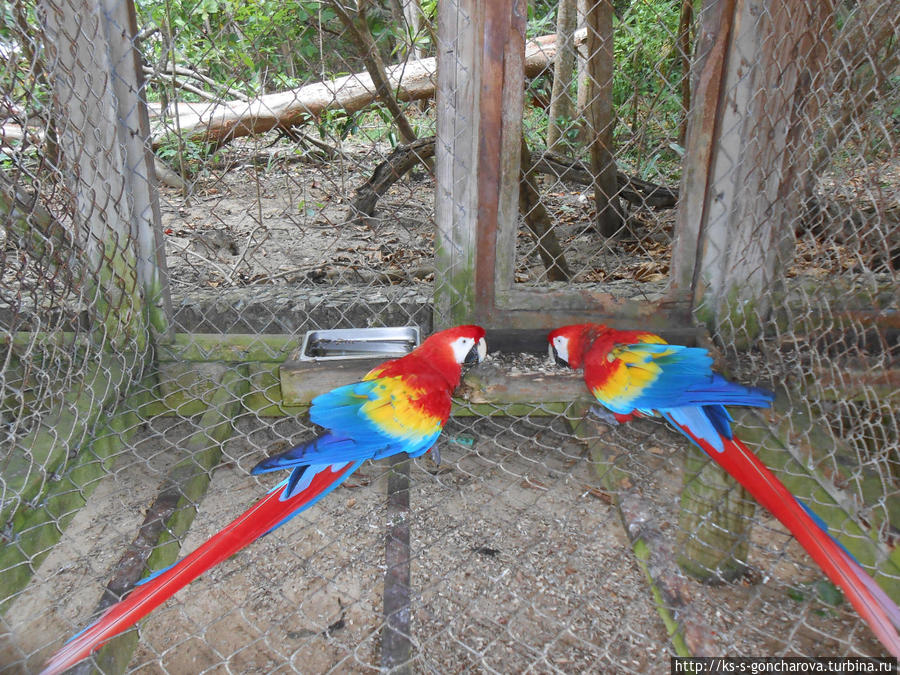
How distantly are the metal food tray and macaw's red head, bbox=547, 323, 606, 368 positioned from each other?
356 mm

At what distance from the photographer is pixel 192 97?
3059 mm

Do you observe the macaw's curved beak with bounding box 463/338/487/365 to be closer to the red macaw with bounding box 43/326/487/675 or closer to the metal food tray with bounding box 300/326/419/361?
the red macaw with bounding box 43/326/487/675

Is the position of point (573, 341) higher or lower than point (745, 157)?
lower

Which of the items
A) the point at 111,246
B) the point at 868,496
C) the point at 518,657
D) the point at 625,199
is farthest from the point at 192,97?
the point at 868,496

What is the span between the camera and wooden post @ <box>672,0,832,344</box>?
4.17 ft

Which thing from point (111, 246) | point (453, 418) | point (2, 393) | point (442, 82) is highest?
point (442, 82)

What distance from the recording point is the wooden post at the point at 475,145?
4.31 feet

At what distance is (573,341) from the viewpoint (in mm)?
1407

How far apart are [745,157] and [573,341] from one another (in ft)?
1.81

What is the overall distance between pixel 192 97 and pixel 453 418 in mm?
2355

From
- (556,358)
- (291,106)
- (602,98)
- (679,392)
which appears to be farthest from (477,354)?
(291,106)

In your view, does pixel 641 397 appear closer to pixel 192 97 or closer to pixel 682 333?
pixel 682 333

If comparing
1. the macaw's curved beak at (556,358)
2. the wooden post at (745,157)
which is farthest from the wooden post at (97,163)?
the wooden post at (745,157)

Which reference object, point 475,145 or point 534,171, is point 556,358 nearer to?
point 475,145
